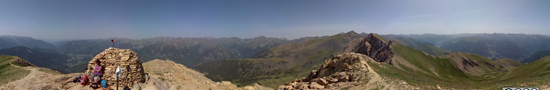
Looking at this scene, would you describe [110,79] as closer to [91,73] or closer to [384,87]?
[91,73]

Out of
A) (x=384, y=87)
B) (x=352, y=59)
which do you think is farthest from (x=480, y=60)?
(x=384, y=87)

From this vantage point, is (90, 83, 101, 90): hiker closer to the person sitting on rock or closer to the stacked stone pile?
the person sitting on rock

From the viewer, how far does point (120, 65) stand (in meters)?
17.3

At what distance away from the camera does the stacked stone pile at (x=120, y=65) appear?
16734 mm

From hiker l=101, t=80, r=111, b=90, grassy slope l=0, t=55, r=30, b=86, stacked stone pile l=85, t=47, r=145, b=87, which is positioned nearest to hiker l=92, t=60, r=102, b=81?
stacked stone pile l=85, t=47, r=145, b=87

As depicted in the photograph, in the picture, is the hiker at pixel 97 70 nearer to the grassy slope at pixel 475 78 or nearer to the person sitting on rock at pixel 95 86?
the person sitting on rock at pixel 95 86

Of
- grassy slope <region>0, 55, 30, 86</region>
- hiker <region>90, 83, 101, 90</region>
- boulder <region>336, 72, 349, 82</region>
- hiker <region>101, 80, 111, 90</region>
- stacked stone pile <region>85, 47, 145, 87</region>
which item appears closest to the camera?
hiker <region>101, 80, 111, 90</region>

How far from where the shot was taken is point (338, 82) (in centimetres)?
2533

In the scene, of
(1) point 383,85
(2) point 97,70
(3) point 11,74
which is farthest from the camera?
(3) point 11,74

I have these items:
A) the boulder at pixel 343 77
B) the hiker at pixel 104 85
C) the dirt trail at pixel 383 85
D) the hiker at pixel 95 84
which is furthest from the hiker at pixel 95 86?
the boulder at pixel 343 77

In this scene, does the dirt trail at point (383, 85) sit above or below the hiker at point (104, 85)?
below

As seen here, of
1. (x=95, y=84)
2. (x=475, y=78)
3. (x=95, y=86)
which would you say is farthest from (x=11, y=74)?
(x=475, y=78)

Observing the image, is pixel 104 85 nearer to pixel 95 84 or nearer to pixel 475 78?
pixel 95 84

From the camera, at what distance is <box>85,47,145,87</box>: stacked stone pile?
16734mm
